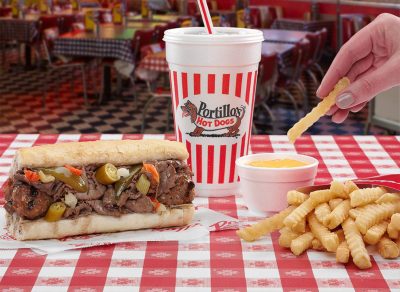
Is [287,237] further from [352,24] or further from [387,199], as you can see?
[352,24]

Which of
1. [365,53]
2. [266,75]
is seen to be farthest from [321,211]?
[266,75]

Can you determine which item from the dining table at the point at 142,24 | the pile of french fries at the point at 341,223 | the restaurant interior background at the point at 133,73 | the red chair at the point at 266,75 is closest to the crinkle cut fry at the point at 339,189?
the pile of french fries at the point at 341,223

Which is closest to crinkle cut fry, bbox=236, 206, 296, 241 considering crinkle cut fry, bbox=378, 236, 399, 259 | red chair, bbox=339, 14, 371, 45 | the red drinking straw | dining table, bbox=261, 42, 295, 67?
crinkle cut fry, bbox=378, 236, 399, 259

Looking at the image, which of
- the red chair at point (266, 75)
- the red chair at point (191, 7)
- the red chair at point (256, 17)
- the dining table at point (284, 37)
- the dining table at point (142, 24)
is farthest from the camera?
the red chair at point (191, 7)

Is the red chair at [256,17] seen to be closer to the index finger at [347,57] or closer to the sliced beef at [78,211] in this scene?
the index finger at [347,57]

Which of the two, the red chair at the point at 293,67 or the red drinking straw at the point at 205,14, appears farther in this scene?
the red chair at the point at 293,67

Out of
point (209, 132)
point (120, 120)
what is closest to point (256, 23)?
point (120, 120)

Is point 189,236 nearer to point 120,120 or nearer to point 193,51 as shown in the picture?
point 193,51
